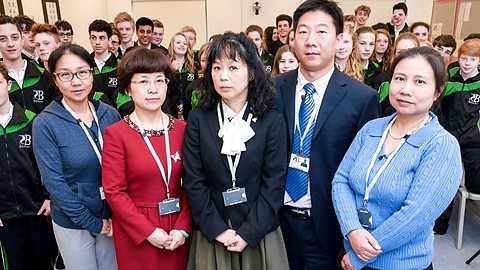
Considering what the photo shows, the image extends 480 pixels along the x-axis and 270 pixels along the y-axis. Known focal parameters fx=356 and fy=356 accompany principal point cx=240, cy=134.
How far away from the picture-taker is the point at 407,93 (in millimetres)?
1411

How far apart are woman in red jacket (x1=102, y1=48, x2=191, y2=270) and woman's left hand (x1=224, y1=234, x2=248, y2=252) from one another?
243mm

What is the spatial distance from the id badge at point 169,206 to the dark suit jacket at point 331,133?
61 centimetres

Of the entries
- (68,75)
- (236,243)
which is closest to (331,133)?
(236,243)

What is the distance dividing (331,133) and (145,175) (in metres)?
0.88

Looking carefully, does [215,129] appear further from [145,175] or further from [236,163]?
[145,175]

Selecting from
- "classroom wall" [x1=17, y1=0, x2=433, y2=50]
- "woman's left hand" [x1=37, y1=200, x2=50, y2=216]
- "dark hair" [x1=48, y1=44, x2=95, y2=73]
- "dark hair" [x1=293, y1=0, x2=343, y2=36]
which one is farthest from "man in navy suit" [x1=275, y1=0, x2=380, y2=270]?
"classroom wall" [x1=17, y1=0, x2=433, y2=50]

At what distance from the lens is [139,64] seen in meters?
1.66

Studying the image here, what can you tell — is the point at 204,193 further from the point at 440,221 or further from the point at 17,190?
the point at 440,221

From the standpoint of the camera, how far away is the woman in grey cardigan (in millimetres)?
1700

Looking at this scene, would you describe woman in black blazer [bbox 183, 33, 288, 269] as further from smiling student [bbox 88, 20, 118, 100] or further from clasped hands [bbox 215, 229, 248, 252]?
smiling student [bbox 88, 20, 118, 100]

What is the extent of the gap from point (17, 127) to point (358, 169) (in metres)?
1.91

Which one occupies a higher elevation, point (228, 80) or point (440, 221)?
point (228, 80)

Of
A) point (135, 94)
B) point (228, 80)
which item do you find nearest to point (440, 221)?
point (228, 80)

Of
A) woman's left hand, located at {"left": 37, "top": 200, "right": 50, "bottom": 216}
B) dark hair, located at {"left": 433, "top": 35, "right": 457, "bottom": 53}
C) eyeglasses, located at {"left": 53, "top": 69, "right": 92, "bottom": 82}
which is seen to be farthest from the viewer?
dark hair, located at {"left": 433, "top": 35, "right": 457, "bottom": 53}
